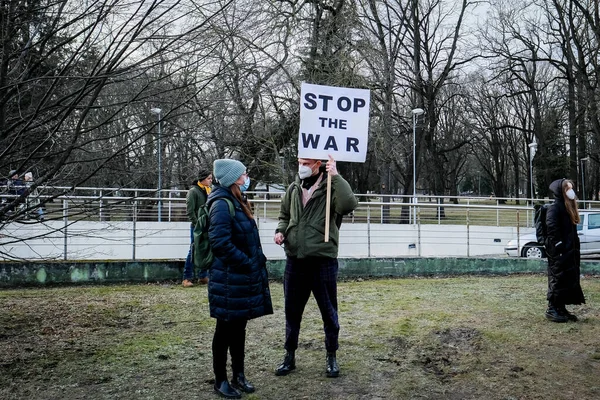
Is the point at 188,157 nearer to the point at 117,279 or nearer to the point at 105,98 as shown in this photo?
Answer: the point at 105,98

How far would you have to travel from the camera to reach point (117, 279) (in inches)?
368

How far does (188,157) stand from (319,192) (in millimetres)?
1728

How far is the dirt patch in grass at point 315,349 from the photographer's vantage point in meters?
4.19

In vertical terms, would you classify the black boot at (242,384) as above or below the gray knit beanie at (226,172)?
below

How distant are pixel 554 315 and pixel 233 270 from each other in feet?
13.5

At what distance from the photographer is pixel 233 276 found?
398 centimetres

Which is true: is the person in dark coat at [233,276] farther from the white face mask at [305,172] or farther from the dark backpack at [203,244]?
the white face mask at [305,172]

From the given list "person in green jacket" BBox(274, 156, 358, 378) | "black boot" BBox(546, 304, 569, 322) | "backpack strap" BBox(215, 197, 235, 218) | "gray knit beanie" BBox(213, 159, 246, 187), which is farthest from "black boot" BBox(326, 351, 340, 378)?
"black boot" BBox(546, 304, 569, 322)

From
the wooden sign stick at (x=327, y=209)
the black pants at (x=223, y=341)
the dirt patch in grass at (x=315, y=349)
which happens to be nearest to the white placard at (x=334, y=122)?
the wooden sign stick at (x=327, y=209)

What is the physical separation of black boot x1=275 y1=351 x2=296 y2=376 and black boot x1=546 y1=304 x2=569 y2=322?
10.8 ft

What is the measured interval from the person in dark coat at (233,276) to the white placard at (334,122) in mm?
993

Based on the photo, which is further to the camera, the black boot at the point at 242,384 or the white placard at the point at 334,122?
the white placard at the point at 334,122

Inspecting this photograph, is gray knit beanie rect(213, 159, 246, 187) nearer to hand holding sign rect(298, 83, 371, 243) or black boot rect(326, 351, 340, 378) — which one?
hand holding sign rect(298, 83, 371, 243)

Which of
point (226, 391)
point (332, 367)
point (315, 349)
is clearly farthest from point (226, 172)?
point (315, 349)
